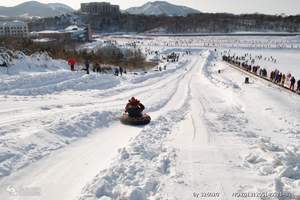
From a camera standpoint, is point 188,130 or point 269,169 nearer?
point 269,169

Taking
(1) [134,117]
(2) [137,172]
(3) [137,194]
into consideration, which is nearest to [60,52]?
(1) [134,117]

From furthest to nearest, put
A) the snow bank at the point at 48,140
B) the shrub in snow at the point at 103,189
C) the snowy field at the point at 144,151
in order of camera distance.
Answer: the snow bank at the point at 48,140
the snowy field at the point at 144,151
the shrub in snow at the point at 103,189

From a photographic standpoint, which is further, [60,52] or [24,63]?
[60,52]

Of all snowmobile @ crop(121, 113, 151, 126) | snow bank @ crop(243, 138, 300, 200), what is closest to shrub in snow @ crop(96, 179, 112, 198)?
snow bank @ crop(243, 138, 300, 200)

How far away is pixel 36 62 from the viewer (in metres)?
28.1

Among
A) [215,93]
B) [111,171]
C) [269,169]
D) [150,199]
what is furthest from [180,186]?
[215,93]

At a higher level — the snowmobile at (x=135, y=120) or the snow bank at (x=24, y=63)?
the snow bank at (x=24, y=63)

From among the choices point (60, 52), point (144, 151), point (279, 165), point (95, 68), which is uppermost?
point (60, 52)

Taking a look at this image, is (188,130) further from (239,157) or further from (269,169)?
(269,169)

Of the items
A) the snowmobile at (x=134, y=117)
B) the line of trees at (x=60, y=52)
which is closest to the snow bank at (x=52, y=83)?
the snowmobile at (x=134, y=117)

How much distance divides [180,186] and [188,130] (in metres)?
5.67

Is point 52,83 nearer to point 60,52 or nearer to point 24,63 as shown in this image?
point 24,63

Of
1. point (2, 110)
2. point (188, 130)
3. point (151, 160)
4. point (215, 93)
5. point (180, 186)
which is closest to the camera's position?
point (180, 186)

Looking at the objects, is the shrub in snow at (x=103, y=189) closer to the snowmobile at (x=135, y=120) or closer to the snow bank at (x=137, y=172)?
the snow bank at (x=137, y=172)
